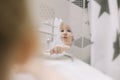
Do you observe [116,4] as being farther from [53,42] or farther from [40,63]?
[40,63]

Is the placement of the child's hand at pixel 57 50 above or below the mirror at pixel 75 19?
below

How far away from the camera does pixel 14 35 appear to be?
22 centimetres

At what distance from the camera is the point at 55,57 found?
37.1 inches

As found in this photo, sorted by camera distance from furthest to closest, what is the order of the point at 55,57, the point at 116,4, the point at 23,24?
the point at 116,4 < the point at 55,57 < the point at 23,24

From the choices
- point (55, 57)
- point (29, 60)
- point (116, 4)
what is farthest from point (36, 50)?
point (116, 4)

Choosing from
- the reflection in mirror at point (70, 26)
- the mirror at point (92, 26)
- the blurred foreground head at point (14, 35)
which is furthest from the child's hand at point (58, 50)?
the blurred foreground head at point (14, 35)

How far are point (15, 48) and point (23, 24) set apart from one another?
0.08 ft

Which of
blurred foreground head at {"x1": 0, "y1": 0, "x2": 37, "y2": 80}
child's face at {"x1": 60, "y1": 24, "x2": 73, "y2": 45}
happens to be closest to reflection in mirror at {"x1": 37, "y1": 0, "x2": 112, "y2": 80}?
child's face at {"x1": 60, "y1": 24, "x2": 73, "y2": 45}

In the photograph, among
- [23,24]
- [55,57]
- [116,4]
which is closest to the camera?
[23,24]

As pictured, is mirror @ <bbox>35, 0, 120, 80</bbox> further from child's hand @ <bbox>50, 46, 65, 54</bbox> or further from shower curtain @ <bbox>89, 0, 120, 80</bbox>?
child's hand @ <bbox>50, 46, 65, 54</bbox>

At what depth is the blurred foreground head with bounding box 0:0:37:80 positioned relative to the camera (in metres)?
0.21

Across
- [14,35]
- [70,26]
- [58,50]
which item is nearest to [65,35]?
[58,50]

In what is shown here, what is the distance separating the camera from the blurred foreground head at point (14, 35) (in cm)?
21

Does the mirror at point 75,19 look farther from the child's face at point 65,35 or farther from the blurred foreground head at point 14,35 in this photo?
the blurred foreground head at point 14,35
